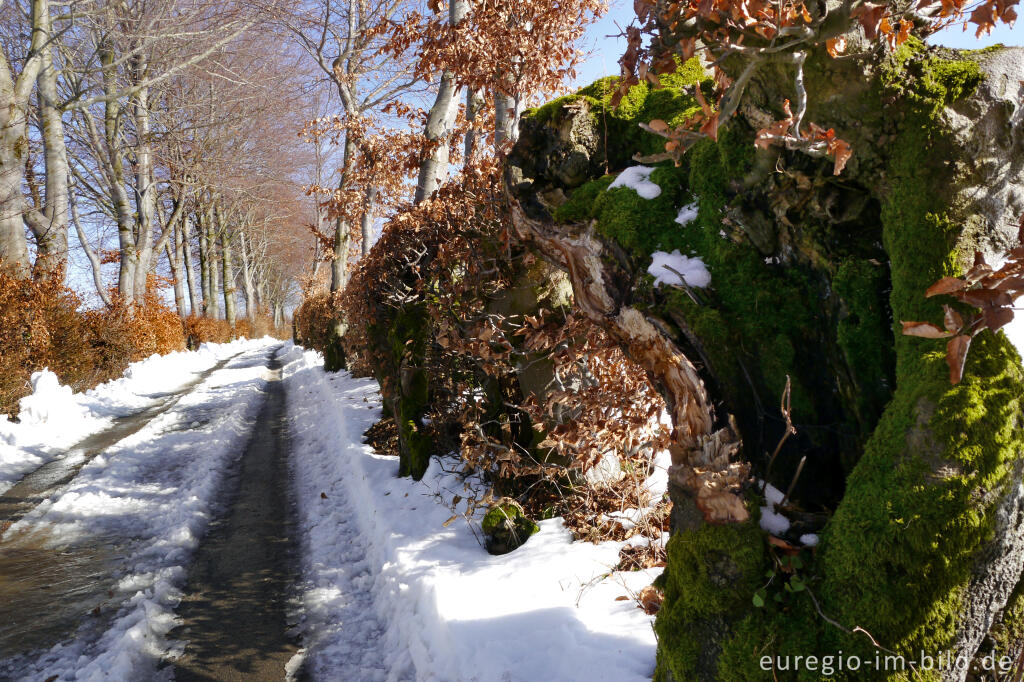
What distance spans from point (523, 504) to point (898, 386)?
→ 342cm

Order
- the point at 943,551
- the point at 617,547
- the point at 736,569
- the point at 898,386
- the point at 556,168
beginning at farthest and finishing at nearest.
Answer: the point at 617,547, the point at 556,168, the point at 736,569, the point at 898,386, the point at 943,551

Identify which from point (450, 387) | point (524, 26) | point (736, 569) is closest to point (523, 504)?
point (450, 387)

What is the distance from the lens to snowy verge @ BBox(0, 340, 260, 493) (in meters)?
7.96

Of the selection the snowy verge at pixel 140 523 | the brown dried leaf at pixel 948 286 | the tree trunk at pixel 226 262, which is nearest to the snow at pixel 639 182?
the brown dried leaf at pixel 948 286

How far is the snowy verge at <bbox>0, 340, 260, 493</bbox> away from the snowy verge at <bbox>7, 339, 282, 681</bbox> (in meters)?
0.94

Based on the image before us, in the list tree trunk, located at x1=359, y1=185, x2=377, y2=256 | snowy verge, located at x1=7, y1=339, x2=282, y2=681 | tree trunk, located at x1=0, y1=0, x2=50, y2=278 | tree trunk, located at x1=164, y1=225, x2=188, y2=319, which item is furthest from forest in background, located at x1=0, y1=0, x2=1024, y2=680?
tree trunk, located at x1=164, y1=225, x2=188, y2=319

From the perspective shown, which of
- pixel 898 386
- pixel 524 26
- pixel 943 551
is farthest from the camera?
pixel 524 26

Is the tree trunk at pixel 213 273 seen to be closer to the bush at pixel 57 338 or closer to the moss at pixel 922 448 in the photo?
the bush at pixel 57 338

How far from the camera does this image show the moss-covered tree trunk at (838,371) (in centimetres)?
175

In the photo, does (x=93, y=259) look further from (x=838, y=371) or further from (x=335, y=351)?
(x=838, y=371)

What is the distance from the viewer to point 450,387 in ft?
19.7

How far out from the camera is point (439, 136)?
848cm

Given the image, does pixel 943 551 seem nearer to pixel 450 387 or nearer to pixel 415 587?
pixel 415 587

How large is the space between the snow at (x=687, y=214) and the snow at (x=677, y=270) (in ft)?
0.48
